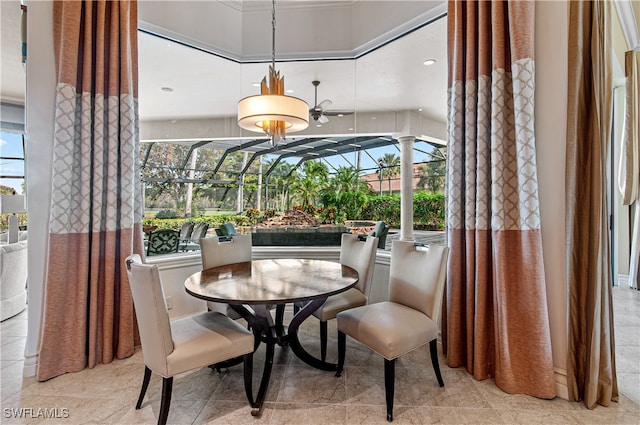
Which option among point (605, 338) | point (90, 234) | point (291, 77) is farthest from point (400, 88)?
point (90, 234)

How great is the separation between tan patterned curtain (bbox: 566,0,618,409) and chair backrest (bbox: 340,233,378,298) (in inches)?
53.6

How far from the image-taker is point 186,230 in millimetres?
3604

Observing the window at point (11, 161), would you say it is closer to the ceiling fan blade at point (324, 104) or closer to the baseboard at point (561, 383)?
the ceiling fan blade at point (324, 104)

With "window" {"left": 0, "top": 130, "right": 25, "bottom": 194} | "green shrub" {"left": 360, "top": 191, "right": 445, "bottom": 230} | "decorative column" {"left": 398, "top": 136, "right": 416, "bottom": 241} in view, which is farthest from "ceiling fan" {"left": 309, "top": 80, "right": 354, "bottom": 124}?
"window" {"left": 0, "top": 130, "right": 25, "bottom": 194}

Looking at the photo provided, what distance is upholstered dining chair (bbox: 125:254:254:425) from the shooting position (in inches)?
62.9

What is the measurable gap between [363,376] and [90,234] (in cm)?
240

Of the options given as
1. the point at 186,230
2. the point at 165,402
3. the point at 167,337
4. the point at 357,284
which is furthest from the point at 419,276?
the point at 186,230

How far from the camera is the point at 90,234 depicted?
2.39 meters

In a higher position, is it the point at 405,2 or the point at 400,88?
the point at 405,2

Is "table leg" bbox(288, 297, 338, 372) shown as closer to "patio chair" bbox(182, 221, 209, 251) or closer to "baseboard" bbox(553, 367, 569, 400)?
"baseboard" bbox(553, 367, 569, 400)

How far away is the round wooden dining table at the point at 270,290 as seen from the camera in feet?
5.91

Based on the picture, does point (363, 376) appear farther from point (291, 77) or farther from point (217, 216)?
point (291, 77)

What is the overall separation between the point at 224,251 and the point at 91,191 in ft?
3.81

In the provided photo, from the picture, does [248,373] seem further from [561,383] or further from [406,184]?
[406,184]
